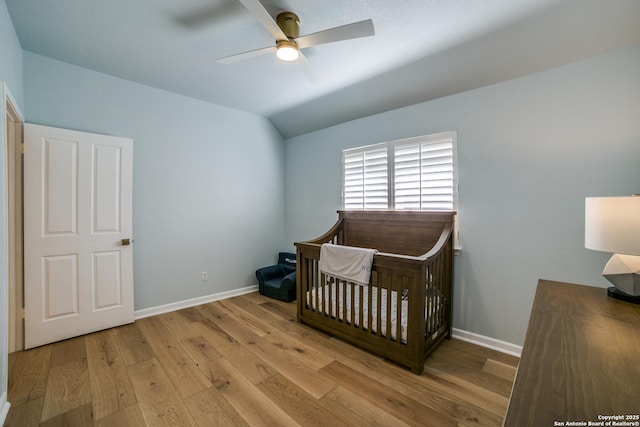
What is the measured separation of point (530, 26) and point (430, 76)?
0.74 metres

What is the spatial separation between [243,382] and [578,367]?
1.88 metres

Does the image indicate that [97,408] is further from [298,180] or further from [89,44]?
[298,180]

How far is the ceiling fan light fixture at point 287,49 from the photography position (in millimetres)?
1776

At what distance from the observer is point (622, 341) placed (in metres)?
0.92

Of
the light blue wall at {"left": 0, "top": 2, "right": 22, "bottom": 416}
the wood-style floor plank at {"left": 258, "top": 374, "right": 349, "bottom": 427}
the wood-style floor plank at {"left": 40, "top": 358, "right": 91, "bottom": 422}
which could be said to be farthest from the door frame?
the wood-style floor plank at {"left": 258, "top": 374, "right": 349, "bottom": 427}

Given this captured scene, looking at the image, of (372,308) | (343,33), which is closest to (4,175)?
(343,33)

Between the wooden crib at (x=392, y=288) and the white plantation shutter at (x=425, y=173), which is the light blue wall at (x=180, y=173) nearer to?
the wooden crib at (x=392, y=288)

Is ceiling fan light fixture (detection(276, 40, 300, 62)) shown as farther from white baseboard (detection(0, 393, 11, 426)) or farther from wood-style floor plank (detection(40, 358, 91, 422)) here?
white baseboard (detection(0, 393, 11, 426))

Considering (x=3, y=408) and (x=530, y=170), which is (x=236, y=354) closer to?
(x=3, y=408)

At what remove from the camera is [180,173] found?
10.6ft

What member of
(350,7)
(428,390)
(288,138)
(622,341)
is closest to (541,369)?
(622,341)

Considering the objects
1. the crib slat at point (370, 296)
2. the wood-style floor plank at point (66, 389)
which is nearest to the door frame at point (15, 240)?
the wood-style floor plank at point (66, 389)

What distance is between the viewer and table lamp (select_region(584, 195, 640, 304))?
1.15m

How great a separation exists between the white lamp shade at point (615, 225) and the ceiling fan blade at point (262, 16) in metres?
1.99
